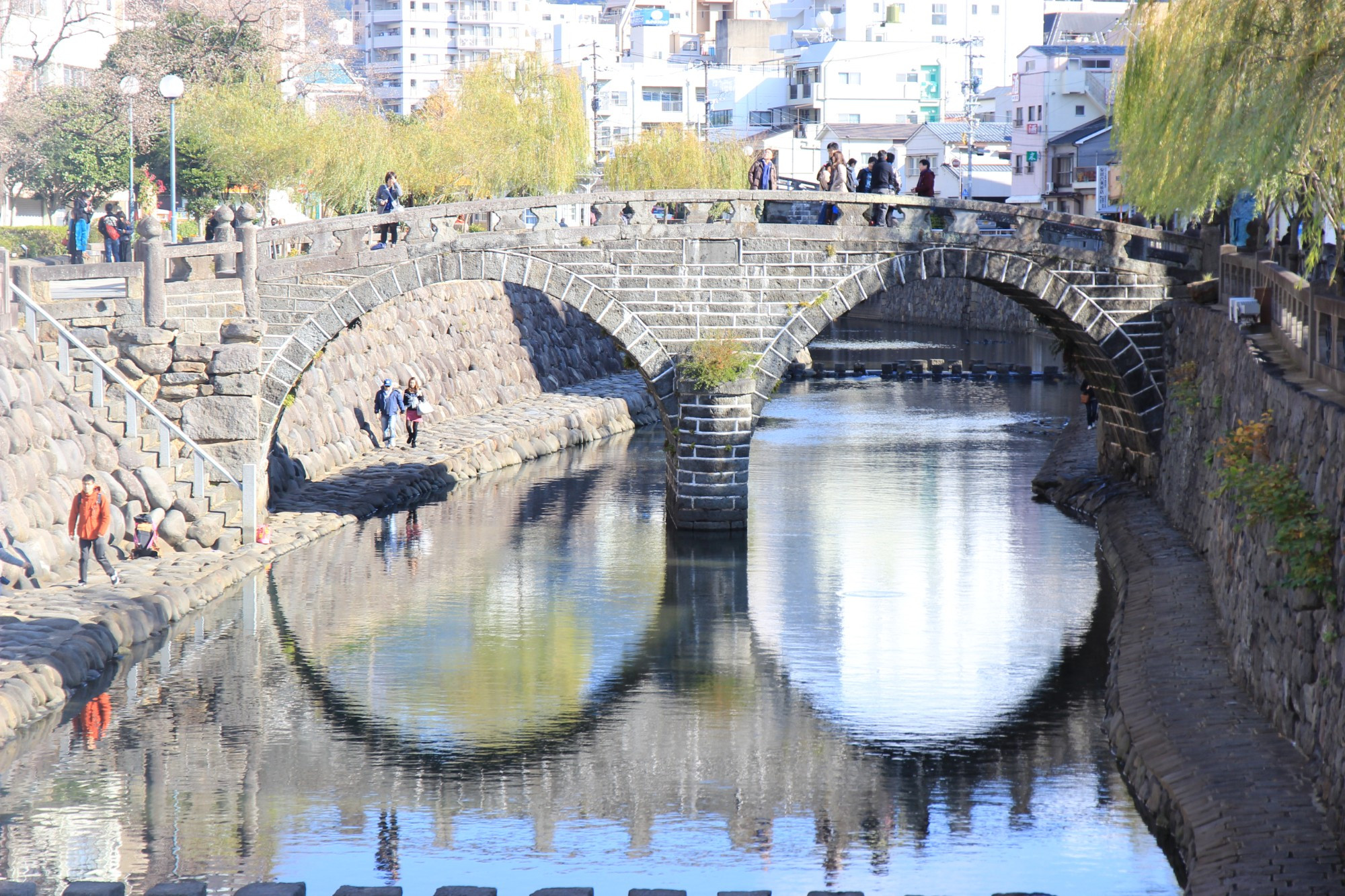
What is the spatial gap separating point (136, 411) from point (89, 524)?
11.9ft

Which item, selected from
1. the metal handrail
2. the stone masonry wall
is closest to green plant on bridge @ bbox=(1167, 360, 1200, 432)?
the stone masonry wall

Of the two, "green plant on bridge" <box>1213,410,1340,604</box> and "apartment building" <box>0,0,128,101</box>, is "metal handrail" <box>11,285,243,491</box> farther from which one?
"apartment building" <box>0,0,128,101</box>

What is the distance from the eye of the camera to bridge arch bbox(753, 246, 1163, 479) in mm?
22906

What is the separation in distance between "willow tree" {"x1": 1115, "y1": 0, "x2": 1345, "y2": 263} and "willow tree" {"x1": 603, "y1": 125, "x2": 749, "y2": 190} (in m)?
28.6

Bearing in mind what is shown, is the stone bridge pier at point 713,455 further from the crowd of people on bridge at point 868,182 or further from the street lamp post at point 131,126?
the street lamp post at point 131,126

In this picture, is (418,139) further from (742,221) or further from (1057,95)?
A: (1057,95)

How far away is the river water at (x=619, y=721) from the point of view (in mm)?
11469

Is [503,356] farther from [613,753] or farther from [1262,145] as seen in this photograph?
[1262,145]

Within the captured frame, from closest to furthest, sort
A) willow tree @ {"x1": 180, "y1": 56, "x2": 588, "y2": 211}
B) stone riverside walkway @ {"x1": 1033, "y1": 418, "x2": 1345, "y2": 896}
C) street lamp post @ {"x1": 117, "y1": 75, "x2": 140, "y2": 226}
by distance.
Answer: stone riverside walkway @ {"x1": 1033, "y1": 418, "x2": 1345, "y2": 896}
street lamp post @ {"x1": 117, "y1": 75, "x2": 140, "y2": 226}
willow tree @ {"x1": 180, "y1": 56, "x2": 588, "y2": 211}

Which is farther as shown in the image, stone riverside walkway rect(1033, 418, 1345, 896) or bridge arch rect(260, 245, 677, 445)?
bridge arch rect(260, 245, 677, 445)

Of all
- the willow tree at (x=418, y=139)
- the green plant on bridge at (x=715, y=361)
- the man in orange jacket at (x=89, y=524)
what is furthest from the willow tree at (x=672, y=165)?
the man in orange jacket at (x=89, y=524)

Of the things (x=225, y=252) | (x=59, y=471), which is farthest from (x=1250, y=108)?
(x=225, y=252)

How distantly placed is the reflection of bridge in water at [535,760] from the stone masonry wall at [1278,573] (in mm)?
1615

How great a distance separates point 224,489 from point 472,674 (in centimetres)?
680
